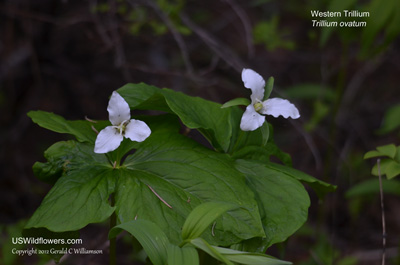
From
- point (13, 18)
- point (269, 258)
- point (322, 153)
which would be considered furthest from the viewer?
point (322, 153)

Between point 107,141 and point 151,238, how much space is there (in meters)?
0.34

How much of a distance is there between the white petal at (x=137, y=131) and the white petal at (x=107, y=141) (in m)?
0.03

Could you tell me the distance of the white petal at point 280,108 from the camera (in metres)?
1.36

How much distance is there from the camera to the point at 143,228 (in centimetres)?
108

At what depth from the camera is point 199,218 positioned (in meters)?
1.08

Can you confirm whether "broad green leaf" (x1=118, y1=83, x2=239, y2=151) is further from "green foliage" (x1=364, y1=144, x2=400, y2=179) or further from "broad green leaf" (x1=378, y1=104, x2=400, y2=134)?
"broad green leaf" (x1=378, y1=104, x2=400, y2=134)

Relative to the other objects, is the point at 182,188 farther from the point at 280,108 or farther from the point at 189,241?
the point at 280,108

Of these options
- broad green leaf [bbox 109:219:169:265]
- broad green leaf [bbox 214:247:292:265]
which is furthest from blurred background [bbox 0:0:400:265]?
broad green leaf [bbox 109:219:169:265]

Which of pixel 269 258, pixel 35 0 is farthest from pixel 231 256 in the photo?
pixel 35 0

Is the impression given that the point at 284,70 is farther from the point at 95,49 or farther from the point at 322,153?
the point at 95,49

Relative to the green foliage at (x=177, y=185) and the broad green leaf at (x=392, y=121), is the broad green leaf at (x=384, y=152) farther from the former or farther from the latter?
the broad green leaf at (x=392, y=121)

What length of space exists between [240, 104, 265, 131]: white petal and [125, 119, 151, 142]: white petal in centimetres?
30

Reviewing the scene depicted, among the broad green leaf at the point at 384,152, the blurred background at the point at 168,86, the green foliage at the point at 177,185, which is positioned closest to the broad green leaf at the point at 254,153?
the green foliage at the point at 177,185

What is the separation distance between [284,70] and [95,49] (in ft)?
8.01
